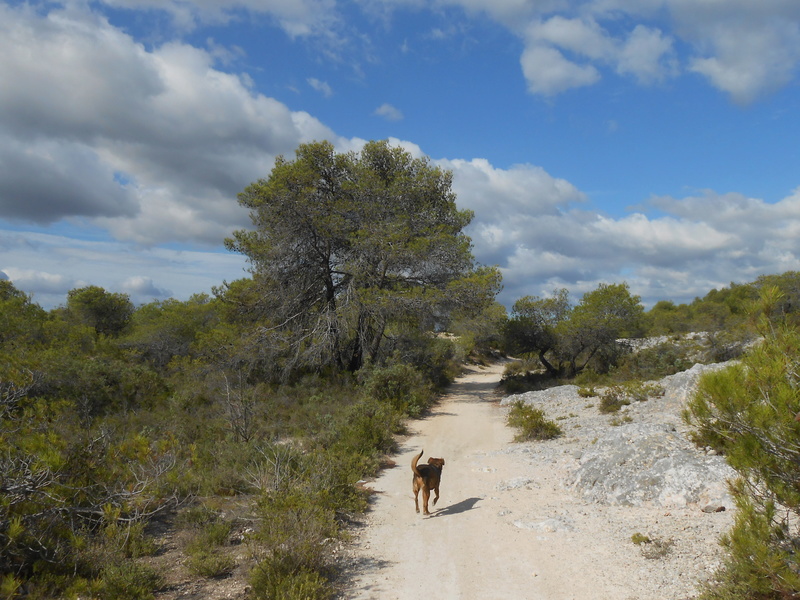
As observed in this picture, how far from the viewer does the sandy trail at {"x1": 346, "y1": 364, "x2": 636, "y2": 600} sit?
195 inches

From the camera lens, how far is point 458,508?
7.50 metres

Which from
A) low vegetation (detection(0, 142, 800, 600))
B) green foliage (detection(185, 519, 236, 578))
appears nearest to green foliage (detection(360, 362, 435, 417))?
low vegetation (detection(0, 142, 800, 600))

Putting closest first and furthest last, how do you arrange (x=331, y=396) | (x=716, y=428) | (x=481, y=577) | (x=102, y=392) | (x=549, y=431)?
(x=716, y=428)
(x=481, y=577)
(x=549, y=431)
(x=102, y=392)
(x=331, y=396)

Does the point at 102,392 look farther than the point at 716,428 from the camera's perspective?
Yes

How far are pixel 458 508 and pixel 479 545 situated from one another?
1.46 m

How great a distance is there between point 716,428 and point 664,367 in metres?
18.4

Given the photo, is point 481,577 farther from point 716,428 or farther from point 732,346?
point 732,346

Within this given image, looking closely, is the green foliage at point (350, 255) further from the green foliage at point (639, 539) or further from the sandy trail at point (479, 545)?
the green foliage at point (639, 539)

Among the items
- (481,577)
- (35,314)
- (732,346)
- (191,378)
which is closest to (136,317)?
(35,314)

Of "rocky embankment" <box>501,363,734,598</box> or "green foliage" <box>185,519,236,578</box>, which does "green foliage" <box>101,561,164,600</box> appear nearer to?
"green foliage" <box>185,519,236,578</box>

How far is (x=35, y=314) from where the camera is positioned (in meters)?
17.3

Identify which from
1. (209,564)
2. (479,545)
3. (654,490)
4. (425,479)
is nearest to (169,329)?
(425,479)

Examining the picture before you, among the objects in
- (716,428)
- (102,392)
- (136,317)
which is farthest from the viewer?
(136,317)

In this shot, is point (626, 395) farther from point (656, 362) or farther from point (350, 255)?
point (350, 255)
